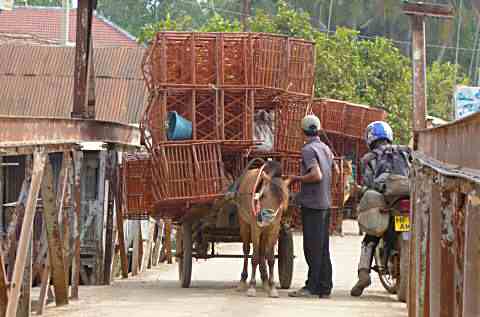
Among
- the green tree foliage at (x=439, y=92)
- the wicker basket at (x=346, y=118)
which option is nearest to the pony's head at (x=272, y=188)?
the wicker basket at (x=346, y=118)

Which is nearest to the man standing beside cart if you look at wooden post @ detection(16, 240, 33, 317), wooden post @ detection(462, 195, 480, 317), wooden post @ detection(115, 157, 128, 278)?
wooden post @ detection(16, 240, 33, 317)

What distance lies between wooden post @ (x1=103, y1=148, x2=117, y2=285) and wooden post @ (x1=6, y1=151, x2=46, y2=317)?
22.4 feet

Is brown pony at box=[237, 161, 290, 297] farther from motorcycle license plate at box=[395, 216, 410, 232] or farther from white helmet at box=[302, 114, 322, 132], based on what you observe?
motorcycle license plate at box=[395, 216, 410, 232]

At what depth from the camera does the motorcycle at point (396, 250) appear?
43.2 ft

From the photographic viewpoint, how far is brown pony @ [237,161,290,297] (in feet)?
44.4

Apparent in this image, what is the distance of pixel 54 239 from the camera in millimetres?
12789

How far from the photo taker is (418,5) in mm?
14555

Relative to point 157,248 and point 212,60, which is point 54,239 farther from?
point 157,248

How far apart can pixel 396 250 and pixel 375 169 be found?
914 mm

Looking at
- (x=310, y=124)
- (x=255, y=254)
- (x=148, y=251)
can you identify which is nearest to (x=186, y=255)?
(x=255, y=254)

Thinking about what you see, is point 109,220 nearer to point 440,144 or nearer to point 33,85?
point 440,144

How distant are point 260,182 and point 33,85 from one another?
27.4 meters

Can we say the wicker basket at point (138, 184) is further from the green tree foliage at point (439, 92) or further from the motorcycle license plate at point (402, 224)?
the green tree foliage at point (439, 92)

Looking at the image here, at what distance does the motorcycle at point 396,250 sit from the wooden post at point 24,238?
3965 mm
